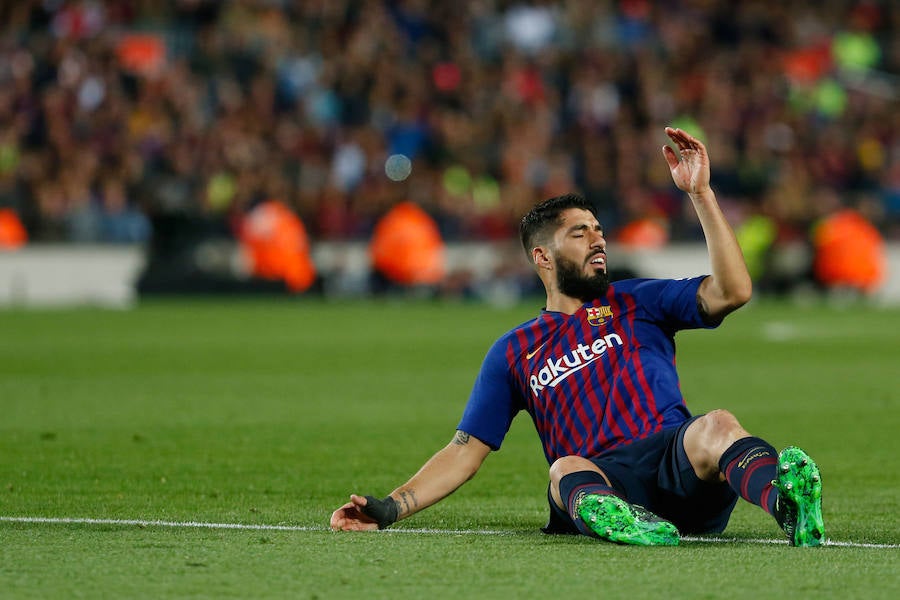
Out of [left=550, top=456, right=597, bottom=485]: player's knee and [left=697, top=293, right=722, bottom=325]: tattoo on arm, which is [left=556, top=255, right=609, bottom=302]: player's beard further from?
[left=550, top=456, right=597, bottom=485]: player's knee

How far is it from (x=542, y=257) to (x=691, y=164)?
0.77m

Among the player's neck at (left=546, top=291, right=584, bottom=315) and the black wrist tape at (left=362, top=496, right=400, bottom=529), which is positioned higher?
the player's neck at (left=546, top=291, right=584, bottom=315)

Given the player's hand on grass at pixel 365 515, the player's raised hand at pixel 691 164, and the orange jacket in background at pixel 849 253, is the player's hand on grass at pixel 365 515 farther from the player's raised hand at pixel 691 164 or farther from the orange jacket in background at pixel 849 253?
the orange jacket in background at pixel 849 253

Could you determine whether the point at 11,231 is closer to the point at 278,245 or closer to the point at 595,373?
the point at 278,245

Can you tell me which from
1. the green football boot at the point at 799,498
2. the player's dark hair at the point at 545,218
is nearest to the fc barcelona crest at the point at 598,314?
the player's dark hair at the point at 545,218

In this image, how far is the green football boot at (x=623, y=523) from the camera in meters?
5.66

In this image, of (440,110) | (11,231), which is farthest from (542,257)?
(440,110)

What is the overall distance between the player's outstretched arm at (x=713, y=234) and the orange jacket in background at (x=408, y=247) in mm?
19558

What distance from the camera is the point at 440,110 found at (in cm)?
2909

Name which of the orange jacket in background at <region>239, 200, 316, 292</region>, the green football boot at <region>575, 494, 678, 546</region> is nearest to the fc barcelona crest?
the green football boot at <region>575, 494, 678, 546</region>

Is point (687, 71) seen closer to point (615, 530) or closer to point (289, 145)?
point (289, 145)

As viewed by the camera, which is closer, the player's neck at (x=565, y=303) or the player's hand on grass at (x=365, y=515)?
the player's hand on grass at (x=365, y=515)

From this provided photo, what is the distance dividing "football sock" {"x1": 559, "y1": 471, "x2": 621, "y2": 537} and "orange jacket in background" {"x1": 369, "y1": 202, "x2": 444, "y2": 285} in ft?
64.2

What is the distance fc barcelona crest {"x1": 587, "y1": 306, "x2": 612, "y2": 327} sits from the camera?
628 cm
